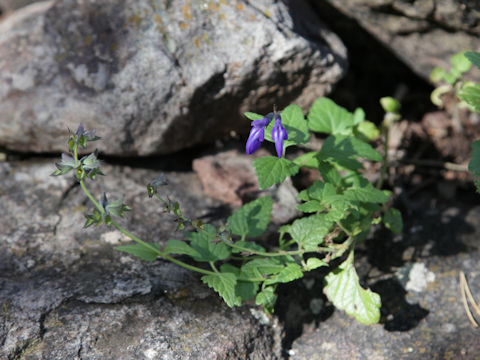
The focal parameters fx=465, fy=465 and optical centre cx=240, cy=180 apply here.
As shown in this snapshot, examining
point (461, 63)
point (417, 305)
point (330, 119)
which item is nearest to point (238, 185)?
point (330, 119)

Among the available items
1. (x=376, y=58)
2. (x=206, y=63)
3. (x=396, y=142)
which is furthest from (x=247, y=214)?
(x=376, y=58)

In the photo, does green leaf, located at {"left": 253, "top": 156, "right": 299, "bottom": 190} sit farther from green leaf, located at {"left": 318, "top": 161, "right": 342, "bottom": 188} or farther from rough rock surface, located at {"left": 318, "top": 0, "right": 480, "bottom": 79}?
rough rock surface, located at {"left": 318, "top": 0, "right": 480, "bottom": 79}

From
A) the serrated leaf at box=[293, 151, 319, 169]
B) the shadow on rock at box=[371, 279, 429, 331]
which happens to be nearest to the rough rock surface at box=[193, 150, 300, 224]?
the serrated leaf at box=[293, 151, 319, 169]

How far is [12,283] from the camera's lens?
2189 millimetres

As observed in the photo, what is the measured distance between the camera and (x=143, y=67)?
8.98 ft

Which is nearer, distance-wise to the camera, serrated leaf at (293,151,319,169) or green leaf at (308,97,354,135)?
serrated leaf at (293,151,319,169)

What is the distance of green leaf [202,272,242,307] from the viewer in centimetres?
193

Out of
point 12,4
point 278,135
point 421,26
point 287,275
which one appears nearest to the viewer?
point 278,135

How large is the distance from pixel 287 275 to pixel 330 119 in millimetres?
1027

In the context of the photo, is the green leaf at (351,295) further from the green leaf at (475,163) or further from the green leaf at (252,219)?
the green leaf at (475,163)

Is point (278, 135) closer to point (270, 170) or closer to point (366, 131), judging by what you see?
point (270, 170)

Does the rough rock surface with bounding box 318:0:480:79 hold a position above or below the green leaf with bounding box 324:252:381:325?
above

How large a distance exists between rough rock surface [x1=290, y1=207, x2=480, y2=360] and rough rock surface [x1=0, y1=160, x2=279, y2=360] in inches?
14.0

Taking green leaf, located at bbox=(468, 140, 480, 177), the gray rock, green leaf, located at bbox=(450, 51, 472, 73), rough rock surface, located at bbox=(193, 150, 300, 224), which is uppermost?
the gray rock
